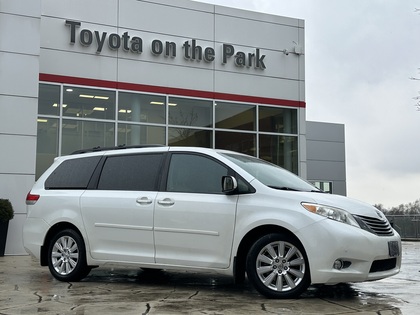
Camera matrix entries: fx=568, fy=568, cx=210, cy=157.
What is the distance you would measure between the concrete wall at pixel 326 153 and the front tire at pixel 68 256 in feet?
102

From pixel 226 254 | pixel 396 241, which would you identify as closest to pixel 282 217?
pixel 226 254

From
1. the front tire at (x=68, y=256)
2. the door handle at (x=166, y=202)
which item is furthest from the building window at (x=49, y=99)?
the door handle at (x=166, y=202)

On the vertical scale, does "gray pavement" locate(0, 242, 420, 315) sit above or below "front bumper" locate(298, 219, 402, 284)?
below

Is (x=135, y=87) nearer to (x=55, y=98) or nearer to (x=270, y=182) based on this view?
(x=55, y=98)

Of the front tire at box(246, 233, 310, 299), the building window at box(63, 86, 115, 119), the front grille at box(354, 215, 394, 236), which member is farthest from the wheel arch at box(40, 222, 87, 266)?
the building window at box(63, 86, 115, 119)

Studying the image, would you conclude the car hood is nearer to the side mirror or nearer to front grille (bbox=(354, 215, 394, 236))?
front grille (bbox=(354, 215, 394, 236))

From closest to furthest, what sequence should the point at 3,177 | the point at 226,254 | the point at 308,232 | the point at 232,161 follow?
the point at 308,232 → the point at 226,254 → the point at 232,161 → the point at 3,177

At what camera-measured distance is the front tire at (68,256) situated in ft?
25.7

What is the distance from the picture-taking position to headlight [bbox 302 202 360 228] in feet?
20.5

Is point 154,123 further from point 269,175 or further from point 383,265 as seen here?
point 383,265

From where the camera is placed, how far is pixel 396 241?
6.73 m

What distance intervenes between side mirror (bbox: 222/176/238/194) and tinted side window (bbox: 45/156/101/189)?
2.36m

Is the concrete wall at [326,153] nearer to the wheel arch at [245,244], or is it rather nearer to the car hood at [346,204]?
the car hood at [346,204]

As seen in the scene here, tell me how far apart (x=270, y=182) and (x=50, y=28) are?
10403 mm
